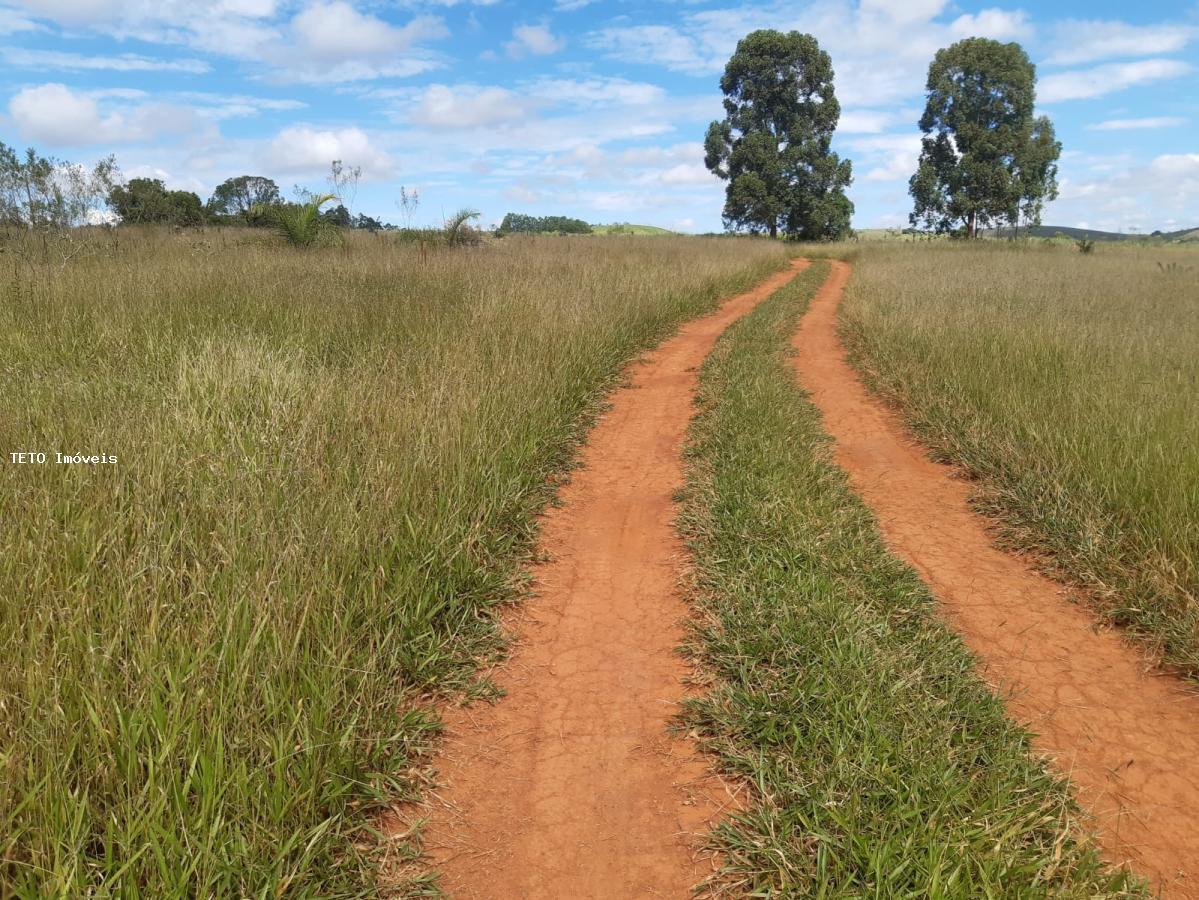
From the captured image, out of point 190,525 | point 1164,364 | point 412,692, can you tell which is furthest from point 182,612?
point 1164,364

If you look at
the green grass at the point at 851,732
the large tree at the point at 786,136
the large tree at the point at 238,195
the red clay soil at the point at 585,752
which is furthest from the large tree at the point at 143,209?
the large tree at the point at 786,136

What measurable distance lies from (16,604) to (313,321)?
4.90 meters

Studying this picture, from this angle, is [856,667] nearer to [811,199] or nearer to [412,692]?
[412,692]

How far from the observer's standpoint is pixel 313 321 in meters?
6.50

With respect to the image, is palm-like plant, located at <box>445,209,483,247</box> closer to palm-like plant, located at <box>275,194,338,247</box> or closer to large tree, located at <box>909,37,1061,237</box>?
palm-like plant, located at <box>275,194,338,247</box>

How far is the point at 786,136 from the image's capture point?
37750mm

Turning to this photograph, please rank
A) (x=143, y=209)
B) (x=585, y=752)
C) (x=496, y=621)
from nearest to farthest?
1. (x=585, y=752)
2. (x=496, y=621)
3. (x=143, y=209)

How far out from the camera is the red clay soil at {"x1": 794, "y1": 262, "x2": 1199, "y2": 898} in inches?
80.0

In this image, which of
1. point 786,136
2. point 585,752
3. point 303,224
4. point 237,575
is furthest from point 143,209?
point 786,136

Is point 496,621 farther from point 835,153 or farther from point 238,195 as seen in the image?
point 835,153

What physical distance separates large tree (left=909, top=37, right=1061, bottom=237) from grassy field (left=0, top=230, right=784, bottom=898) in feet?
129

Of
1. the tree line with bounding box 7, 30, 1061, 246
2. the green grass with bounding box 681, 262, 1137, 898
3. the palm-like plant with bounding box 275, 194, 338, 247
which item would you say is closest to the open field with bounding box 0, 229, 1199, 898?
the green grass with bounding box 681, 262, 1137, 898

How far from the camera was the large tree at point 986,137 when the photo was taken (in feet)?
116

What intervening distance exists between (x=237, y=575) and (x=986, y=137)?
4336 cm
